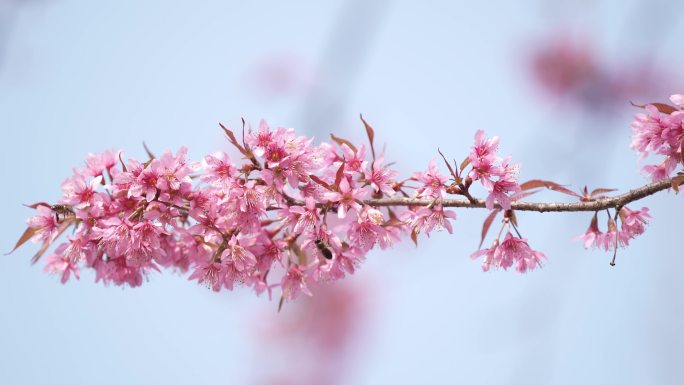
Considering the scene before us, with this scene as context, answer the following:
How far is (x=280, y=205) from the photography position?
267 centimetres

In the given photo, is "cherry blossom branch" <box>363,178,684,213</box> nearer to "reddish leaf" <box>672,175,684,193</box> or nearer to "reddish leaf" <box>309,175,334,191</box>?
"reddish leaf" <box>672,175,684,193</box>

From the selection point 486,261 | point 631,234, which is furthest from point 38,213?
point 631,234

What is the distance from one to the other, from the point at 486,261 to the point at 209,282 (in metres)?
1.32

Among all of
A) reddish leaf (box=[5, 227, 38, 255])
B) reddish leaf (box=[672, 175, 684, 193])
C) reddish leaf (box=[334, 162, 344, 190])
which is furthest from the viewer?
reddish leaf (box=[5, 227, 38, 255])

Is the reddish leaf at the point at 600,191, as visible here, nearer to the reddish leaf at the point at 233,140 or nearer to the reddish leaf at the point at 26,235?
the reddish leaf at the point at 233,140

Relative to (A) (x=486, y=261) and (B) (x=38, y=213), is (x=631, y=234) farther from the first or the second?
(B) (x=38, y=213)

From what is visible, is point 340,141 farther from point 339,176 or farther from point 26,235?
point 26,235

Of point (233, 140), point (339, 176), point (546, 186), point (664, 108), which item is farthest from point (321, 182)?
point (664, 108)

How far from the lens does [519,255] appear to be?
2830 mm

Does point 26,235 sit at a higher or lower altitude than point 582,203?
lower

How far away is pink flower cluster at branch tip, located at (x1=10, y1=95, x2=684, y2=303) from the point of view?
2615 millimetres

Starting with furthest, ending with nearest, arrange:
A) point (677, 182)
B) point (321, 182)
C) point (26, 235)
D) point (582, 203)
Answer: point (26, 235) → point (321, 182) → point (582, 203) → point (677, 182)

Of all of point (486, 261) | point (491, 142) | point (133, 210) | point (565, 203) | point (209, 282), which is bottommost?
point (209, 282)

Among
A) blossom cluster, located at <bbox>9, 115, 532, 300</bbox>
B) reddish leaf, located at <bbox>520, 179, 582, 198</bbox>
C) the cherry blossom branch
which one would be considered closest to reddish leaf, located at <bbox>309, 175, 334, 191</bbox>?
blossom cluster, located at <bbox>9, 115, 532, 300</bbox>
